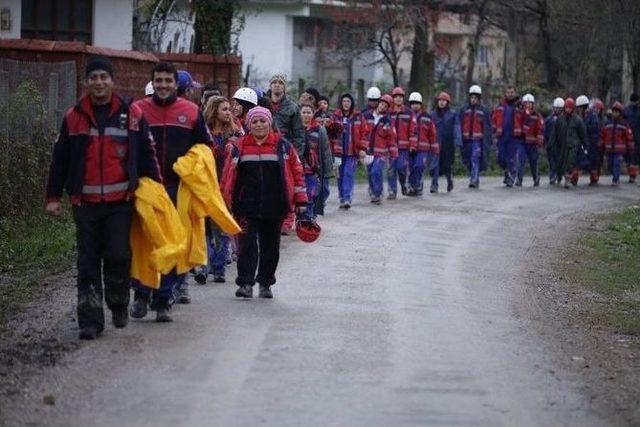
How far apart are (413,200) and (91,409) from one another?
18.3 meters

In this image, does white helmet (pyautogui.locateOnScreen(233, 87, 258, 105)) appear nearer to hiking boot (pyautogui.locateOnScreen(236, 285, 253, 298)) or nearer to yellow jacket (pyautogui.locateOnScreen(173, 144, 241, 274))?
hiking boot (pyautogui.locateOnScreen(236, 285, 253, 298))

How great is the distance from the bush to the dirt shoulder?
6391mm

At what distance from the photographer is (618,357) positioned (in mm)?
12438

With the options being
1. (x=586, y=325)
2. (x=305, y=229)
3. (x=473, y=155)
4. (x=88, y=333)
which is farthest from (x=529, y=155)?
(x=88, y=333)

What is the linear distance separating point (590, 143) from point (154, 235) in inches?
953

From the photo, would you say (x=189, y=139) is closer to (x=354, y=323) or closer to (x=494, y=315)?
(x=354, y=323)

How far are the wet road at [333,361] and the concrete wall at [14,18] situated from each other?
13404mm

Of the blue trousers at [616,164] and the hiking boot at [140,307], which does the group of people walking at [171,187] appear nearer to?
the hiking boot at [140,307]

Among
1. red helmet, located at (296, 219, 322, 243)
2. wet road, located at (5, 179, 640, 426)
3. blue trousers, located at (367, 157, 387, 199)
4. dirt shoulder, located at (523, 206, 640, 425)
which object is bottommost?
dirt shoulder, located at (523, 206, 640, 425)

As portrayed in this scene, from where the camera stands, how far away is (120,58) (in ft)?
79.2

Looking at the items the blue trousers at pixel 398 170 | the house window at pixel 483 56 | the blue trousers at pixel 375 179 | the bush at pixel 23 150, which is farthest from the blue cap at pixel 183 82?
the house window at pixel 483 56

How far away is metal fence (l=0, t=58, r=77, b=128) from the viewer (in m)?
21.0

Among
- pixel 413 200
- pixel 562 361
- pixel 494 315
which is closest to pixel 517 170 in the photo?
pixel 413 200

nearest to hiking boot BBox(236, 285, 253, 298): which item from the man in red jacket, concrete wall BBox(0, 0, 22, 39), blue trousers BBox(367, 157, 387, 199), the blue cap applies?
the blue cap
